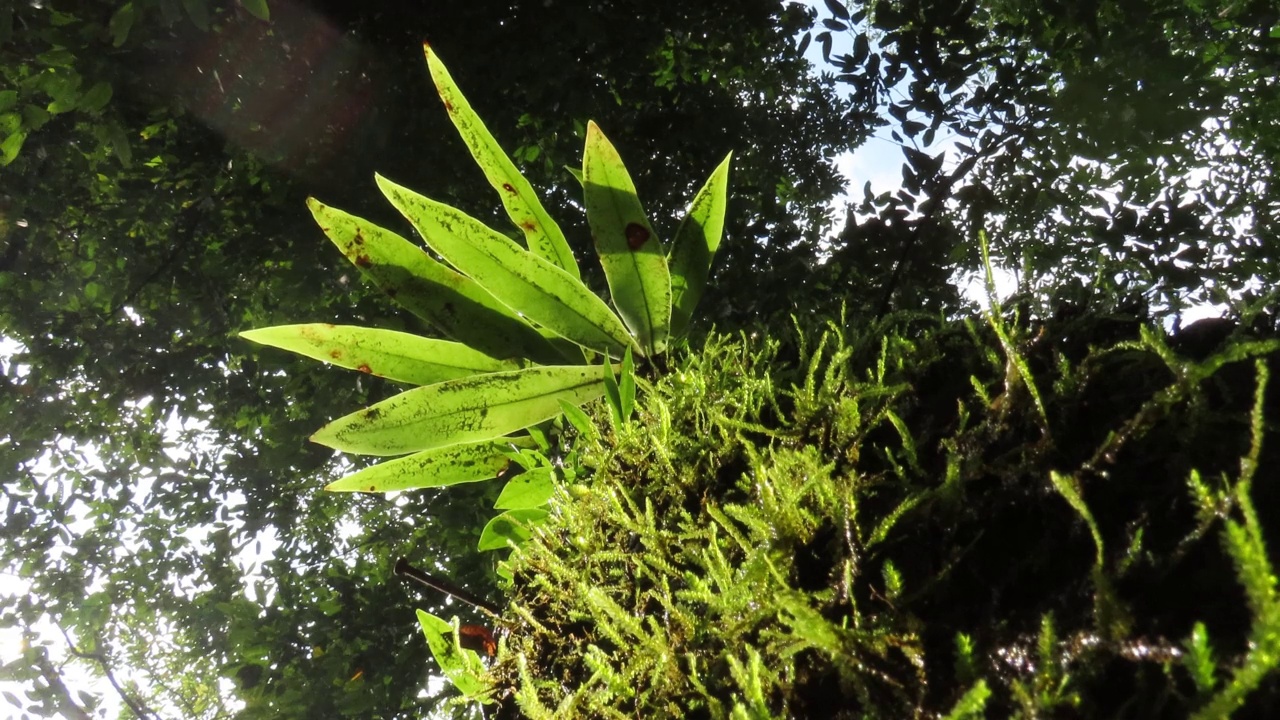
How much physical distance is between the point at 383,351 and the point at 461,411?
0.16m

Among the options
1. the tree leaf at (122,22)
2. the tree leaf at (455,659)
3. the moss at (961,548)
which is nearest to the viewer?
the moss at (961,548)

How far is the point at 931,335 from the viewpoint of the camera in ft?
2.06

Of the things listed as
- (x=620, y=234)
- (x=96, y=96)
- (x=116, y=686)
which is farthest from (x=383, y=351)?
(x=116, y=686)

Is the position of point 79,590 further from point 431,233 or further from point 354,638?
point 431,233

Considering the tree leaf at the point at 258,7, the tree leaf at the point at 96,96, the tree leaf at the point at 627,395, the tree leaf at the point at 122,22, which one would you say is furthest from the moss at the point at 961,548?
the tree leaf at the point at 96,96

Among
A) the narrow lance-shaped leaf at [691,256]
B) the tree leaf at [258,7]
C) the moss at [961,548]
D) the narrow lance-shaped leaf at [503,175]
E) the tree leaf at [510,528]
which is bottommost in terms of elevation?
the moss at [961,548]

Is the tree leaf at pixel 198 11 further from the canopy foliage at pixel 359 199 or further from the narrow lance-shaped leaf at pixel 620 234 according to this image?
the narrow lance-shaped leaf at pixel 620 234

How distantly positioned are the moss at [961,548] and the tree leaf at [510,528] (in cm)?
33

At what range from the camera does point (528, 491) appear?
0.97 metres

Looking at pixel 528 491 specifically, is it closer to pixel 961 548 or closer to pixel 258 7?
pixel 961 548

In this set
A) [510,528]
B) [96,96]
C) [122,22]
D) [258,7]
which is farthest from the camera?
[96,96]

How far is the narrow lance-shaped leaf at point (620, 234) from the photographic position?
94cm

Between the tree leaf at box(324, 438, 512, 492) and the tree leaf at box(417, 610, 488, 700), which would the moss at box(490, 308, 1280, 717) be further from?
the tree leaf at box(324, 438, 512, 492)

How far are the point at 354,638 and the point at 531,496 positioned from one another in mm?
2148
